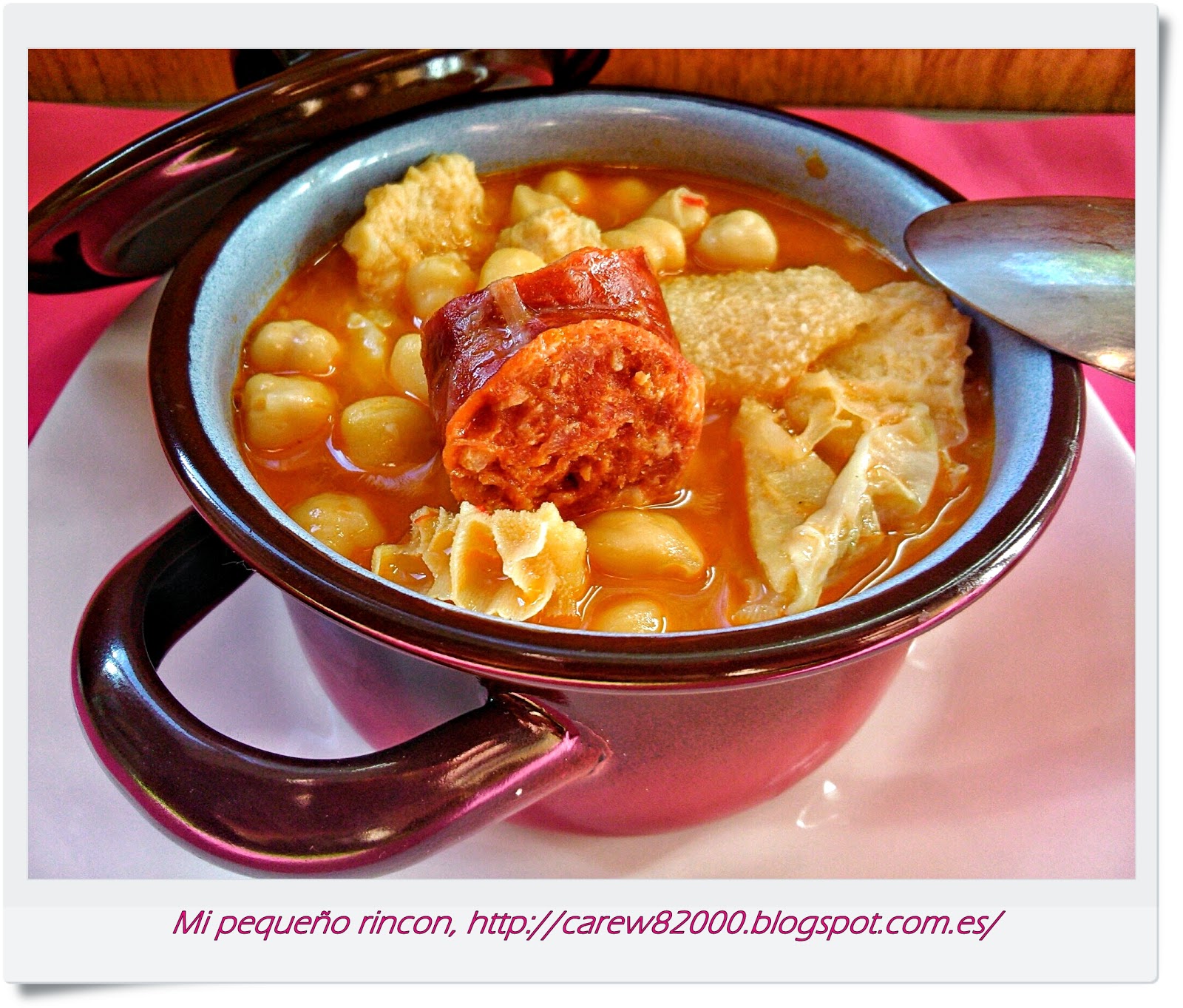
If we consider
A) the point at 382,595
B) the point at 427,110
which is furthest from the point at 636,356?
the point at 427,110

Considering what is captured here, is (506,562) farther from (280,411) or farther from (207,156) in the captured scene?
(207,156)

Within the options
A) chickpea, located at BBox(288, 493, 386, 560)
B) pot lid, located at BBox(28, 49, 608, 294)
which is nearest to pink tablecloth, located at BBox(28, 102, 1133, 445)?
pot lid, located at BBox(28, 49, 608, 294)

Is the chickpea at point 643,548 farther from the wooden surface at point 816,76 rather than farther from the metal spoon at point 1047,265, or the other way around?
the wooden surface at point 816,76

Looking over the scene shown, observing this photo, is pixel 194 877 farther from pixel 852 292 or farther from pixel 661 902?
pixel 852 292

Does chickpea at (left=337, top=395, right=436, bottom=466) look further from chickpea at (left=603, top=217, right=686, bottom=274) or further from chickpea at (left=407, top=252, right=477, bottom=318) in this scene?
chickpea at (left=603, top=217, right=686, bottom=274)

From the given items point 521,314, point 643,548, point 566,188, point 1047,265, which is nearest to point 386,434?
point 521,314

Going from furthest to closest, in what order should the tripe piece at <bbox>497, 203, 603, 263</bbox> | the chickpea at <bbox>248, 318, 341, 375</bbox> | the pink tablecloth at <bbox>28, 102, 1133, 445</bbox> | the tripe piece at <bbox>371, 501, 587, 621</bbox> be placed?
the pink tablecloth at <bbox>28, 102, 1133, 445</bbox>
the tripe piece at <bbox>497, 203, 603, 263</bbox>
the chickpea at <bbox>248, 318, 341, 375</bbox>
the tripe piece at <bbox>371, 501, 587, 621</bbox>
